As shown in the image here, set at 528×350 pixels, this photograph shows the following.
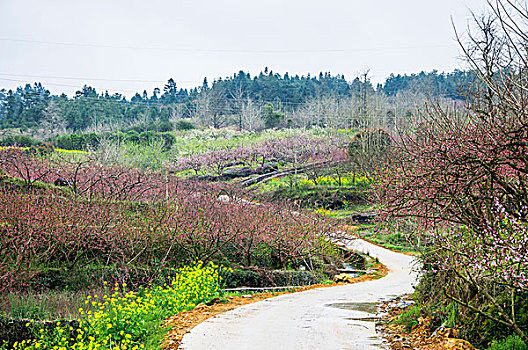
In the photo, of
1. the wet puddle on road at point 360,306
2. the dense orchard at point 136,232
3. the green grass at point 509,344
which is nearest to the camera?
the green grass at point 509,344

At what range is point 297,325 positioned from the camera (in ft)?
30.3

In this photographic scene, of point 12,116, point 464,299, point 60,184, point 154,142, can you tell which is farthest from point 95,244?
point 12,116

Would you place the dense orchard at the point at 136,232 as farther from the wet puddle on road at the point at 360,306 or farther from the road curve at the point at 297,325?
the wet puddle on road at the point at 360,306

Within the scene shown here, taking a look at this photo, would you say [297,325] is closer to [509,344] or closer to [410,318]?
[410,318]

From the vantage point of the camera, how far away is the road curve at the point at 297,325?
765 centimetres

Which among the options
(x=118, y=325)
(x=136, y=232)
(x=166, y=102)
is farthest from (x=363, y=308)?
(x=166, y=102)

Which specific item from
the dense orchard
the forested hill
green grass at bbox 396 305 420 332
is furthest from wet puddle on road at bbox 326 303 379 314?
the forested hill

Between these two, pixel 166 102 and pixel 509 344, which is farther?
pixel 166 102

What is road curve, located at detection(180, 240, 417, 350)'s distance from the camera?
7648 millimetres

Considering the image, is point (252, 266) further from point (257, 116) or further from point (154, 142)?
point (257, 116)

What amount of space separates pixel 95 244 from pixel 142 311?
627cm

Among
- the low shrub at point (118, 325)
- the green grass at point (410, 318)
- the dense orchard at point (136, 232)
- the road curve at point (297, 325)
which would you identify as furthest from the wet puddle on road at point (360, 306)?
the dense orchard at point (136, 232)

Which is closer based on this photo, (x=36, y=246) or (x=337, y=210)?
(x=36, y=246)

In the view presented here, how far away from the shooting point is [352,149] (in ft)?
127
